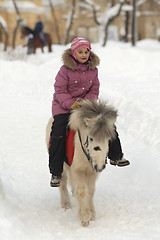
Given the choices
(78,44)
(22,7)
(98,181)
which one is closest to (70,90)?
(78,44)

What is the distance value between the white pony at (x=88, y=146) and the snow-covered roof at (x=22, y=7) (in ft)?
99.3

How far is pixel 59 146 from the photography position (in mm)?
4637

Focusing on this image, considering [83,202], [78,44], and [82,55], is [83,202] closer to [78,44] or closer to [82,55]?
[82,55]

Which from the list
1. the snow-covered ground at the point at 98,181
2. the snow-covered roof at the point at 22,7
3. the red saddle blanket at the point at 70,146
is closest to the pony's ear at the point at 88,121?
the red saddle blanket at the point at 70,146

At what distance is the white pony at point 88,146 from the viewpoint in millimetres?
3912

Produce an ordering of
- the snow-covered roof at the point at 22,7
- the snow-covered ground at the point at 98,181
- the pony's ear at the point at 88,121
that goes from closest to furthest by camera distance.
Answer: the pony's ear at the point at 88,121 < the snow-covered ground at the point at 98,181 < the snow-covered roof at the point at 22,7

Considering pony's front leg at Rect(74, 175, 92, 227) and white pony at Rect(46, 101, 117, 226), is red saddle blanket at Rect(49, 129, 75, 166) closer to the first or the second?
white pony at Rect(46, 101, 117, 226)

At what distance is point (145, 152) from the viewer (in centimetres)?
692

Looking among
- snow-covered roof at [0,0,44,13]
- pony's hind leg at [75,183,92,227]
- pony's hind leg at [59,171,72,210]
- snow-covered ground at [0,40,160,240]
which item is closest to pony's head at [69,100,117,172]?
pony's hind leg at [75,183,92,227]

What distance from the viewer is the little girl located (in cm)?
461

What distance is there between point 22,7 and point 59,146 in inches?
1215

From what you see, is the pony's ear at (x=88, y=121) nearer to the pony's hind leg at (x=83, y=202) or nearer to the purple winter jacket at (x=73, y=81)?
the purple winter jacket at (x=73, y=81)

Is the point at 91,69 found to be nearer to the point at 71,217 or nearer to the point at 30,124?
the point at 71,217

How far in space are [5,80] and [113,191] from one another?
859 cm
